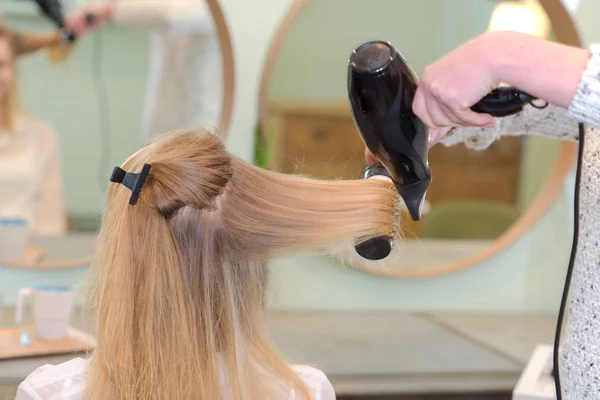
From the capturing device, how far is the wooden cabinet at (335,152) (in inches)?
57.4

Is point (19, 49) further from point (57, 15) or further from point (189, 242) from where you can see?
point (189, 242)

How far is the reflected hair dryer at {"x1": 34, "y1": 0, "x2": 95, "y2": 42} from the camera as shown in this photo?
1335 mm

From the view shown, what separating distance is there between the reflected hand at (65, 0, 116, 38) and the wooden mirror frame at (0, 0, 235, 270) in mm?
203

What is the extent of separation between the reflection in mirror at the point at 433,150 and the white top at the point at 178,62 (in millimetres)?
127

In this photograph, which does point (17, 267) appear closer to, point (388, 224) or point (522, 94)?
point (388, 224)

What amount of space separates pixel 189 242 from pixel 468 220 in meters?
0.97

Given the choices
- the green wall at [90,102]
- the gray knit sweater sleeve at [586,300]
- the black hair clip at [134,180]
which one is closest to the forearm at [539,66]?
the gray knit sweater sleeve at [586,300]

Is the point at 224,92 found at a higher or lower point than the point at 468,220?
higher

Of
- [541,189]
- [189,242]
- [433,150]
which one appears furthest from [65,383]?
[541,189]

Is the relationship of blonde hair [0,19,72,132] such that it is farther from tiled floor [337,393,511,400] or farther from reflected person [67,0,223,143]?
tiled floor [337,393,511,400]

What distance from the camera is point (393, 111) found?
70 cm

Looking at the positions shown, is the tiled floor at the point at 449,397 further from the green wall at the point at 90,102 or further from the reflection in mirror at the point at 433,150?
the green wall at the point at 90,102

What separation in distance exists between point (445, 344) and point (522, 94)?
0.78 m

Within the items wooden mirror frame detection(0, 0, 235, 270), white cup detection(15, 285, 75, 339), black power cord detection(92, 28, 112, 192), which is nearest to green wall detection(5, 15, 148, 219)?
black power cord detection(92, 28, 112, 192)
